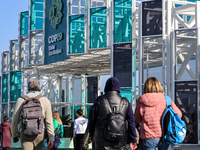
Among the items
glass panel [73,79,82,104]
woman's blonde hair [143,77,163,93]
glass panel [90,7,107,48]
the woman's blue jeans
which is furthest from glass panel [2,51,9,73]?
the woman's blue jeans

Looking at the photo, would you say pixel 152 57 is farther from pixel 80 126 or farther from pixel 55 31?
pixel 55 31

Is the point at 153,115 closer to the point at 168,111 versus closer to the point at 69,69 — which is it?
the point at 168,111

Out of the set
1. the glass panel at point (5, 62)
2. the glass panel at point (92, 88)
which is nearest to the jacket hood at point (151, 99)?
the glass panel at point (5, 62)

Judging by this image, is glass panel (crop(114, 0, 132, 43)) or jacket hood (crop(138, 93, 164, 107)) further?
glass panel (crop(114, 0, 132, 43))

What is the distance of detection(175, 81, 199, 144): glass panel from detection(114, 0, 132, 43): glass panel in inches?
153

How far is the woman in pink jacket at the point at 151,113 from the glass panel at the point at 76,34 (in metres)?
14.4

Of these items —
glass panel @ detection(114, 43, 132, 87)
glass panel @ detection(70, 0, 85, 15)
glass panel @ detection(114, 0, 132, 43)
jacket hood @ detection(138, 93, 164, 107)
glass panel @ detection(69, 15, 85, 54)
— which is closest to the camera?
jacket hood @ detection(138, 93, 164, 107)

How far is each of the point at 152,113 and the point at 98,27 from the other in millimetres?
Answer: 13730

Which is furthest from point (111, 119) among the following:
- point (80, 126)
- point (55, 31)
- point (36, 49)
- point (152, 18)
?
point (36, 49)

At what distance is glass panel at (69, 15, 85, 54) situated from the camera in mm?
20750

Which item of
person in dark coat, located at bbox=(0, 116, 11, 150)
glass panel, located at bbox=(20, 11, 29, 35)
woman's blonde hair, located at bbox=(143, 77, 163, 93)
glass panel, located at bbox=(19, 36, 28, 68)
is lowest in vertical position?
person in dark coat, located at bbox=(0, 116, 11, 150)

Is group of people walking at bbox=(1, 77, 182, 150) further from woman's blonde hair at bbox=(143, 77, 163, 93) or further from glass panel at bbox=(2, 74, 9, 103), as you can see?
glass panel at bbox=(2, 74, 9, 103)

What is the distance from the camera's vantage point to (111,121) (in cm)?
614

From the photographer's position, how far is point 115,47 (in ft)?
60.8
